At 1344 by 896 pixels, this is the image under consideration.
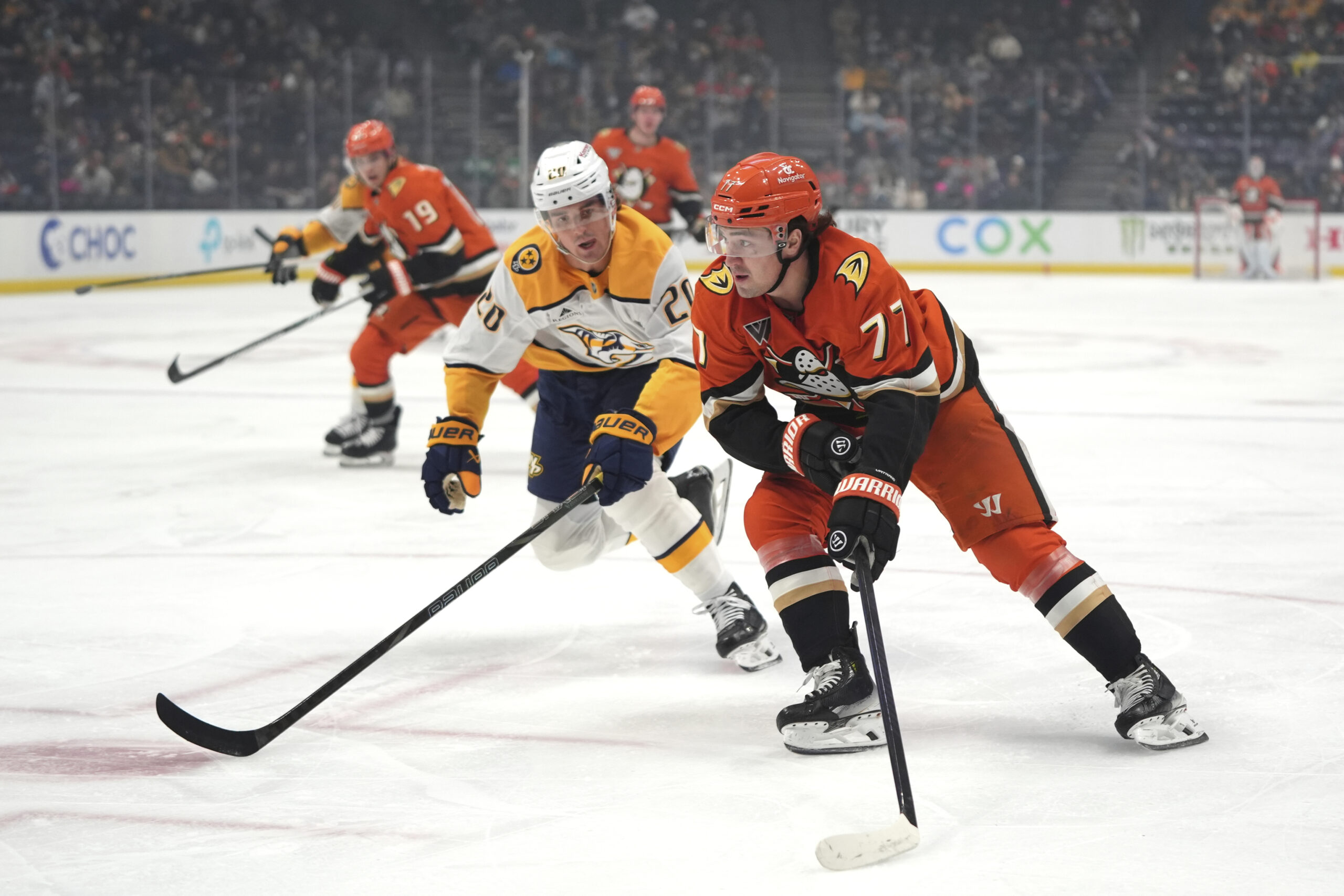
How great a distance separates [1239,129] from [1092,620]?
1569cm

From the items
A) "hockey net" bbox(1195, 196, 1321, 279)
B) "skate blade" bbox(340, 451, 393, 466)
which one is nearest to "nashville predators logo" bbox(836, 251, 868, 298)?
"skate blade" bbox(340, 451, 393, 466)

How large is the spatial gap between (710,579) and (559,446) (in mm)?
530

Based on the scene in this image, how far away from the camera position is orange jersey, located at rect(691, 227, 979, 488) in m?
2.46

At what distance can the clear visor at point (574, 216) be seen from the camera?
121 inches

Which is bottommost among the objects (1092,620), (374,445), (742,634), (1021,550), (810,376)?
(374,445)

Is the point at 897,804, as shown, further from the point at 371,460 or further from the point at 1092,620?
the point at 371,460

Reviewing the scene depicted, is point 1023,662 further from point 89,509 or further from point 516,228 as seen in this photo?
point 516,228

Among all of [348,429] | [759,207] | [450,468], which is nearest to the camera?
[759,207]

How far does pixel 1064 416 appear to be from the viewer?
664cm

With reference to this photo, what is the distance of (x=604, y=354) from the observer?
3.44 m

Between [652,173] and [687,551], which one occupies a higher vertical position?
[652,173]

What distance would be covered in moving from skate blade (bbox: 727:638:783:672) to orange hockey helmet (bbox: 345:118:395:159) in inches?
128

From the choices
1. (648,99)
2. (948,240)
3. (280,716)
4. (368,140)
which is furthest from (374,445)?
(948,240)

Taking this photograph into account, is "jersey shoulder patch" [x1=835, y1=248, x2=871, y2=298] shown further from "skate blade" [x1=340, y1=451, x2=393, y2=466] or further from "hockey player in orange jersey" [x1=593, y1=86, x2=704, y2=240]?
"hockey player in orange jersey" [x1=593, y1=86, x2=704, y2=240]
